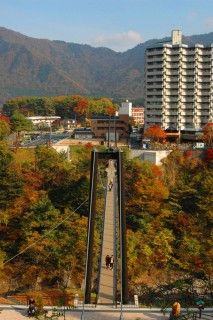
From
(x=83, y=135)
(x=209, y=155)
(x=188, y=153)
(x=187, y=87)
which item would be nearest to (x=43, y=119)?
(x=83, y=135)

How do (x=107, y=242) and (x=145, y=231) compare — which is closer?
(x=107, y=242)

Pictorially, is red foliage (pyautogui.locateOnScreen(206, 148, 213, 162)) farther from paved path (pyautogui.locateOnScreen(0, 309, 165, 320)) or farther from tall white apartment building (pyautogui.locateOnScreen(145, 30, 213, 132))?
paved path (pyautogui.locateOnScreen(0, 309, 165, 320))

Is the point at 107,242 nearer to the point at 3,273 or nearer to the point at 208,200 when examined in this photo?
the point at 3,273

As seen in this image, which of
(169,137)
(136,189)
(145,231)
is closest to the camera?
(145,231)

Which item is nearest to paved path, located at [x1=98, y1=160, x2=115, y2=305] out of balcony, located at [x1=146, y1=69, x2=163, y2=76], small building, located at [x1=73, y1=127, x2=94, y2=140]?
small building, located at [x1=73, y1=127, x2=94, y2=140]

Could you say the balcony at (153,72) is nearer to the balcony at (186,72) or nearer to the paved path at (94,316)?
the balcony at (186,72)

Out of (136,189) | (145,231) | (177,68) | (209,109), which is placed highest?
(177,68)

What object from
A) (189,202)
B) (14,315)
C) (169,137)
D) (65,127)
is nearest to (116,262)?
(14,315)
